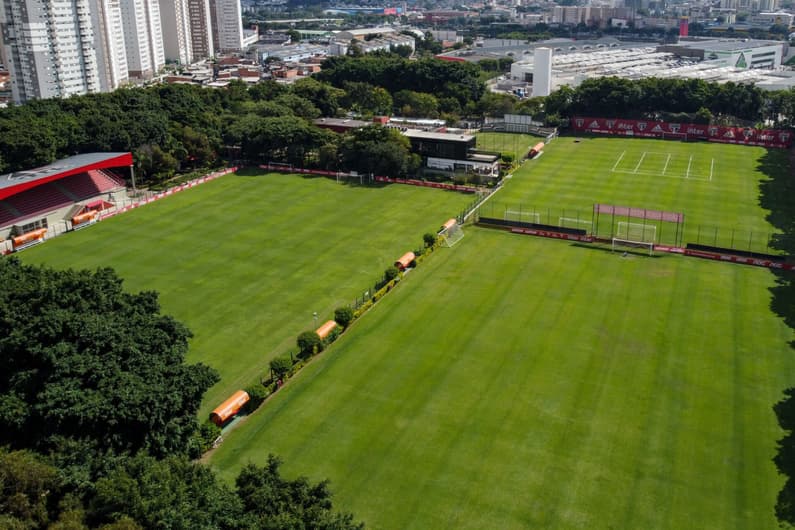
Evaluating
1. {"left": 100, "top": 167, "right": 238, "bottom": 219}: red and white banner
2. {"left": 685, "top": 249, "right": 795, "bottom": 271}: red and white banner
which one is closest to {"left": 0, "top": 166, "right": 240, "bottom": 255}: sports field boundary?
{"left": 100, "top": 167, "right": 238, "bottom": 219}: red and white banner

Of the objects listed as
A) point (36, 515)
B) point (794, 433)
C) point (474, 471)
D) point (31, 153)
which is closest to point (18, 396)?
point (36, 515)

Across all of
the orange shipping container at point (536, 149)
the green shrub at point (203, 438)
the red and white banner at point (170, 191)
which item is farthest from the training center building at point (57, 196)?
the orange shipping container at point (536, 149)

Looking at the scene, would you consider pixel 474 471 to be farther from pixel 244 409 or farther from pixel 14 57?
pixel 14 57

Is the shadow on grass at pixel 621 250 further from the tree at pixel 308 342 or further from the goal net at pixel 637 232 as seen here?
the tree at pixel 308 342

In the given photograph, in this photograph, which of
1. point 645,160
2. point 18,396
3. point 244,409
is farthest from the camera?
point 645,160

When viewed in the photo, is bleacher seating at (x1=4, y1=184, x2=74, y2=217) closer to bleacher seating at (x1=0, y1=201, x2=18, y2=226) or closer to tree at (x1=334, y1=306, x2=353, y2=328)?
bleacher seating at (x1=0, y1=201, x2=18, y2=226)

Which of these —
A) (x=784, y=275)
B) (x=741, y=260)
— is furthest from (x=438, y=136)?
(x=784, y=275)

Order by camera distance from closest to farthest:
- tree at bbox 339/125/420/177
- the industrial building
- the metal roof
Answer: tree at bbox 339/125/420/177 → the metal roof → the industrial building
